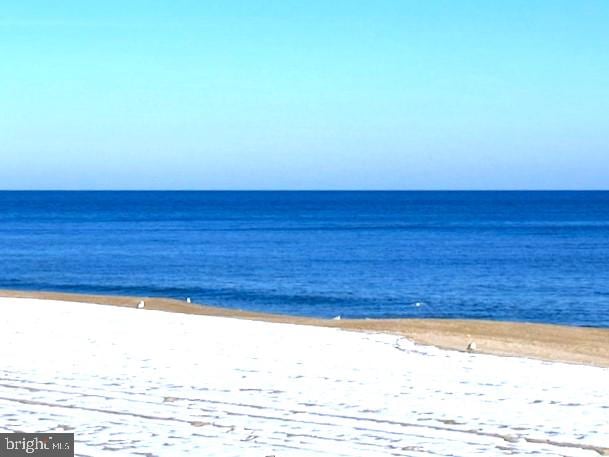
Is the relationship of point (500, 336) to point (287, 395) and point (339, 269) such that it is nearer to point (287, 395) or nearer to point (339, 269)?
point (287, 395)

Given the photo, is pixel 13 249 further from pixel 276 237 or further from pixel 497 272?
pixel 497 272

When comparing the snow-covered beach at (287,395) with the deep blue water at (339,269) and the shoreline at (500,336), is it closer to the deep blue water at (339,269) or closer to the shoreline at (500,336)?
the shoreline at (500,336)

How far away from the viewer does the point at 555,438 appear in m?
12.6

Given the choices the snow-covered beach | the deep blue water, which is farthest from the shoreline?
the deep blue water

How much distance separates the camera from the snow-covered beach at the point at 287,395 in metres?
12.3

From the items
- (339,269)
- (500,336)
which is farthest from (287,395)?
(339,269)

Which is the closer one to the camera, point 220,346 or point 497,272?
point 220,346

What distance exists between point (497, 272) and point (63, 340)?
42252 mm

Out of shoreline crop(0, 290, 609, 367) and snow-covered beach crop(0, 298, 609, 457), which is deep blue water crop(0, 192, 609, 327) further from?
snow-covered beach crop(0, 298, 609, 457)

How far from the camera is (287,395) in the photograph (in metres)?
15.3

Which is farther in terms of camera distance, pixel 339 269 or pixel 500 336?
pixel 339 269

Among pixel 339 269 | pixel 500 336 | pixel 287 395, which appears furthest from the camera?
pixel 339 269

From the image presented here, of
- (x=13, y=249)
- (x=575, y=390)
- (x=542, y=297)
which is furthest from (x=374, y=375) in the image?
(x=13, y=249)

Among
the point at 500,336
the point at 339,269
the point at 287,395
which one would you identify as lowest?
the point at 339,269
